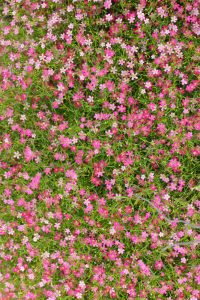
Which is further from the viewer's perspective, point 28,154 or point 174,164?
point 28,154

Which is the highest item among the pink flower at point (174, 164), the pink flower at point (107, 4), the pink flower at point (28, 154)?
the pink flower at point (107, 4)

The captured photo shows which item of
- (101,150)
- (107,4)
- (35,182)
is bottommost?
(35,182)

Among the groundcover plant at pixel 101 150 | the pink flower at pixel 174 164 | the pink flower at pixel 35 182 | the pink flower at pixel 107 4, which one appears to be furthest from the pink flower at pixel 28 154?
the pink flower at pixel 107 4

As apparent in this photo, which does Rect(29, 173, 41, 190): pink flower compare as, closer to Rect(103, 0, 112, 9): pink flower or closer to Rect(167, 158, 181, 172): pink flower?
Rect(167, 158, 181, 172): pink flower

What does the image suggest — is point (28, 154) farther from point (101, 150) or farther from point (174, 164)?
point (174, 164)

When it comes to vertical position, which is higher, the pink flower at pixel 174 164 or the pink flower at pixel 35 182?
the pink flower at pixel 174 164

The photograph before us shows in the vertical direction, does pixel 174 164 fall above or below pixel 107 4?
below

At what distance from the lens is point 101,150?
4211 mm

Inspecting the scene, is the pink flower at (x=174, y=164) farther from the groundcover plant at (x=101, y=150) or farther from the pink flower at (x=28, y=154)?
the pink flower at (x=28, y=154)

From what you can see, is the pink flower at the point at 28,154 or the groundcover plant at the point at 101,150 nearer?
the groundcover plant at the point at 101,150

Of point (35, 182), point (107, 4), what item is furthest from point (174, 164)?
point (107, 4)

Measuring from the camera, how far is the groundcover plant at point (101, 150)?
13.4ft

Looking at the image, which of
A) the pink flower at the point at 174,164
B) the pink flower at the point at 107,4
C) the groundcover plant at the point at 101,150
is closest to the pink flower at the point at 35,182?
the groundcover plant at the point at 101,150

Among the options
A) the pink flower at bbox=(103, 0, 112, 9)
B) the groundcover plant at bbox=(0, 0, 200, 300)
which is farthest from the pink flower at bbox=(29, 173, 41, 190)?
the pink flower at bbox=(103, 0, 112, 9)
